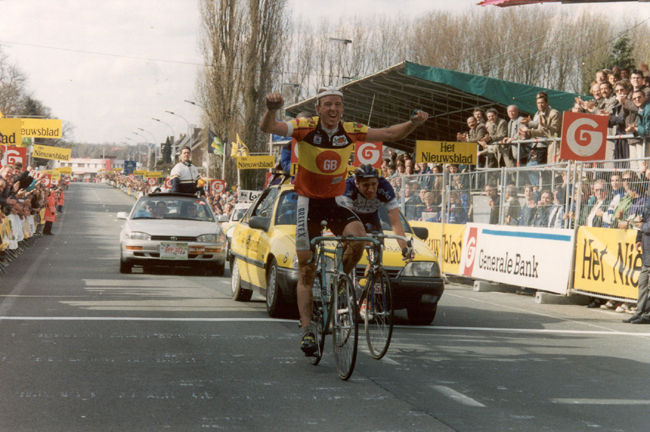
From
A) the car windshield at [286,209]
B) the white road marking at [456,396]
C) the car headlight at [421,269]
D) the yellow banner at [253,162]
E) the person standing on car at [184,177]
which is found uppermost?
the yellow banner at [253,162]

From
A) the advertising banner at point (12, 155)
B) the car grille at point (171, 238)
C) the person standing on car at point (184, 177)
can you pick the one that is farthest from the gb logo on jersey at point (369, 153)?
the advertising banner at point (12, 155)

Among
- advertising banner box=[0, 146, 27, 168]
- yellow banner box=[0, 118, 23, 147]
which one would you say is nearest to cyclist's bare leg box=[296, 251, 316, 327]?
yellow banner box=[0, 118, 23, 147]

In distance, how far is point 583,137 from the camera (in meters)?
13.9

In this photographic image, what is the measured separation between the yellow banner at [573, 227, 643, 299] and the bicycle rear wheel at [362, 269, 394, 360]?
6.48 m

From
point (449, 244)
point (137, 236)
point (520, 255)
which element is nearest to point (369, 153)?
point (449, 244)

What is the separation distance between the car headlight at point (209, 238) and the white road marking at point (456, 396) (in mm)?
10141

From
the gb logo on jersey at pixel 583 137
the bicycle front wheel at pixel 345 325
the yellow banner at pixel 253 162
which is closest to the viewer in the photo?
the bicycle front wheel at pixel 345 325

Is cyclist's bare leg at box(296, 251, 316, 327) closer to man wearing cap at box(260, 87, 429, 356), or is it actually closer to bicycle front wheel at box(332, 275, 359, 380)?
man wearing cap at box(260, 87, 429, 356)

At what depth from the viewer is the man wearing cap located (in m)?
6.85

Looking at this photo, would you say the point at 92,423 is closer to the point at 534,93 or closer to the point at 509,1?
the point at 509,1

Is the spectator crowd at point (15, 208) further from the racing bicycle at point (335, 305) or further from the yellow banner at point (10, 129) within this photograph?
the racing bicycle at point (335, 305)

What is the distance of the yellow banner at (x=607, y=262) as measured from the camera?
482 inches

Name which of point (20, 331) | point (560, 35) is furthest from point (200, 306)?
point (560, 35)

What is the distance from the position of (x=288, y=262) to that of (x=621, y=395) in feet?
13.9
